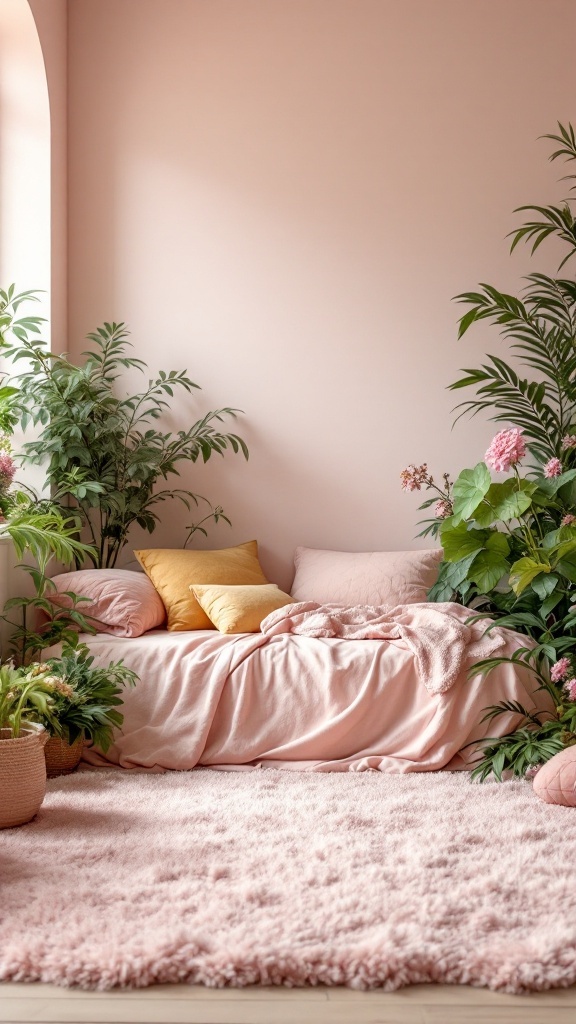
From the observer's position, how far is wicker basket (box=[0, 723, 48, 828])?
98.2 inches

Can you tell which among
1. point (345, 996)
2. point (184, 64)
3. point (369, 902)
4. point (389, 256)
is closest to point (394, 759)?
point (369, 902)

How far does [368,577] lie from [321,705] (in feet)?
2.62

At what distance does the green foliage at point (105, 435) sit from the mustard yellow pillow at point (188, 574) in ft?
0.86

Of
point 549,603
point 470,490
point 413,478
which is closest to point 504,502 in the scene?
point 470,490

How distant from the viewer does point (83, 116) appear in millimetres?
4340

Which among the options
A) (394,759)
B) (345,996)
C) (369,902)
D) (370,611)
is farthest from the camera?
(370,611)

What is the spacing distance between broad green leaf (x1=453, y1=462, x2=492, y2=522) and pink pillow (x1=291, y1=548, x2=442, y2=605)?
70 centimetres

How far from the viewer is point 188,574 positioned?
3.78 meters

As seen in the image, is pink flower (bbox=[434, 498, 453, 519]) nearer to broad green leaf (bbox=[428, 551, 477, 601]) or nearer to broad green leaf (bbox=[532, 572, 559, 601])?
broad green leaf (bbox=[428, 551, 477, 601])

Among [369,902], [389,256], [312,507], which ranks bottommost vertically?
[369,902]

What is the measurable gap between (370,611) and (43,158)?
2.44m

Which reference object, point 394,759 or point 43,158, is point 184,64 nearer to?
point 43,158

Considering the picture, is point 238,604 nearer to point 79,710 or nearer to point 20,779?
point 79,710

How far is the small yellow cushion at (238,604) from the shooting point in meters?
3.52
